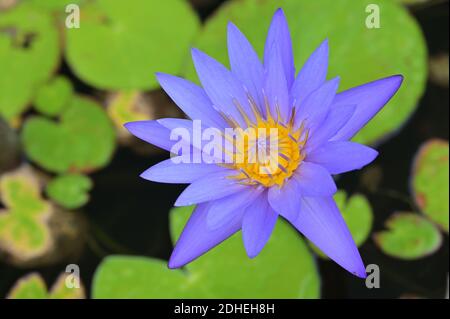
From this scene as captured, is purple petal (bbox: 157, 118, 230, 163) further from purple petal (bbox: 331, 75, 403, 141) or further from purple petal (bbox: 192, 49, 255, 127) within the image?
purple petal (bbox: 331, 75, 403, 141)

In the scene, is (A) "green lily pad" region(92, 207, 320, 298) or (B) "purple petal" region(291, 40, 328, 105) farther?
(A) "green lily pad" region(92, 207, 320, 298)

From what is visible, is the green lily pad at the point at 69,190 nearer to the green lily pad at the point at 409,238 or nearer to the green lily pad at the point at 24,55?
the green lily pad at the point at 24,55

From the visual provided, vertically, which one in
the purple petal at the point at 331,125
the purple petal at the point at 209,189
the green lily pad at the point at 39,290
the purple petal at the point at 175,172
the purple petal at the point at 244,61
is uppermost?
the purple petal at the point at 244,61

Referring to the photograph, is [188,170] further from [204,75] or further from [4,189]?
[4,189]

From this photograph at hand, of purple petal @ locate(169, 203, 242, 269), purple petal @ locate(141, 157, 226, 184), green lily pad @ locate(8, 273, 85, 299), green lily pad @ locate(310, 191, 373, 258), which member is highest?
purple petal @ locate(141, 157, 226, 184)

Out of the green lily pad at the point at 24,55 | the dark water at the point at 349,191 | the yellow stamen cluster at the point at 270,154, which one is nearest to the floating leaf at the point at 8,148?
the green lily pad at the point at 24,55

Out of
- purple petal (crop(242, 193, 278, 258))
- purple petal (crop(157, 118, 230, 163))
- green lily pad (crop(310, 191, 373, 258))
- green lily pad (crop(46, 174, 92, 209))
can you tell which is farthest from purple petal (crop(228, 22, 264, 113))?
green lily pad (crop(46, 174, 92, 209))
